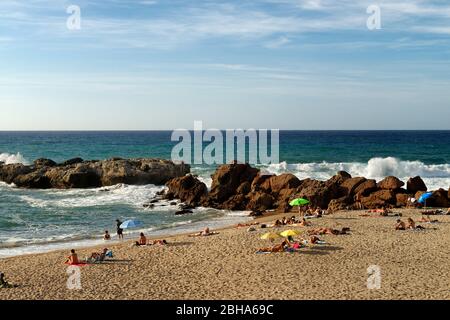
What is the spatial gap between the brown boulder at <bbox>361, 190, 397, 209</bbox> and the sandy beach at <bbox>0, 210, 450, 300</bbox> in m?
7.93

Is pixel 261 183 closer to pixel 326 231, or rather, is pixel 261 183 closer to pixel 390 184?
pixel 390 184

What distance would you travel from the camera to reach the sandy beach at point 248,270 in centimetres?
1575

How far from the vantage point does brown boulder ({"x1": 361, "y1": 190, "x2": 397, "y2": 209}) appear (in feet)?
108

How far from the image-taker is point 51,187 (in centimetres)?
4962

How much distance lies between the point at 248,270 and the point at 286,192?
58.5 ft

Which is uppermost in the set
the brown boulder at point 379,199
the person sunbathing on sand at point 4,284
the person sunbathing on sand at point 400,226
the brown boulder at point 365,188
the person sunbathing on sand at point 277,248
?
the brown boulder at point 365,188

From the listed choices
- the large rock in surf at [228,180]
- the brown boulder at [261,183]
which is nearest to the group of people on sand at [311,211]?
the brown boulder at [261,183]

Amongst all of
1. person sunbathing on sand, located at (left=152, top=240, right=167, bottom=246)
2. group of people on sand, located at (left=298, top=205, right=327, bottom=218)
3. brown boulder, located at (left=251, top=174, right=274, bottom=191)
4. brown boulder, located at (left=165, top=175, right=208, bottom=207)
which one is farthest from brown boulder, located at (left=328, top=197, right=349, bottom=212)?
person sunbathing on sand, located at (left=152, top=240, right=167, bottom=246)

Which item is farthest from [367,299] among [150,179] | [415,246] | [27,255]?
[150,179]

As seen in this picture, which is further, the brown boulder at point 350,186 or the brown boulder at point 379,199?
the brown boulder at point 350,186

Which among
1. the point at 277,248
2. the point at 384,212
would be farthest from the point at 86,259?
the point at 384,212

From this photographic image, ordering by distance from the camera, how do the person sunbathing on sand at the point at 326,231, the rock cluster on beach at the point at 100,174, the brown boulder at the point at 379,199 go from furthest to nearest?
the rock cluster on beach at the point at 100,174 → the brown boulder at the point at 379,199 → the person sunbathing on sand at the point at 326,231

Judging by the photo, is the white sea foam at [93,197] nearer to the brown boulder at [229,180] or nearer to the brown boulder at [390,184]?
the brown boulder at [229,180]

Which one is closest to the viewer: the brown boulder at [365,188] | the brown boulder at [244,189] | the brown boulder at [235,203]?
the brown boulder at [365,188]
